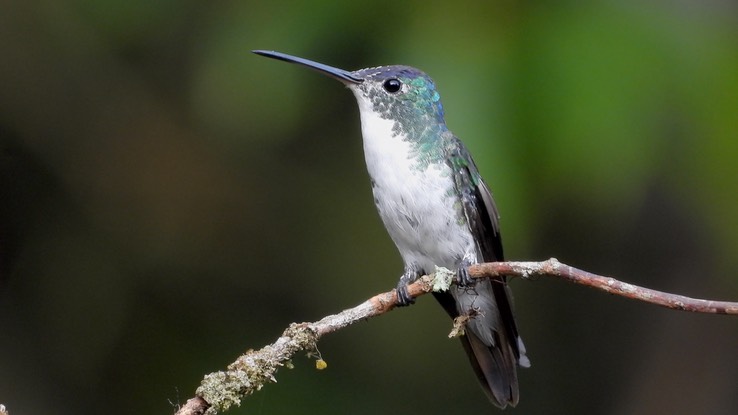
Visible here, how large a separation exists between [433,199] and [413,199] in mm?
80

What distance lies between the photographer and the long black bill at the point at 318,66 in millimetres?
3316

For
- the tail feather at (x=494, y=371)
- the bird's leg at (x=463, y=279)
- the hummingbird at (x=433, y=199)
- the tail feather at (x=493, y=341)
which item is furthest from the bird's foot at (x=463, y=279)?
the tail feather at (x=494, y=371)

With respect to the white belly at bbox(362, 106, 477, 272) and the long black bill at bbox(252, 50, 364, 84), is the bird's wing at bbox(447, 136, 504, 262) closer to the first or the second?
the white belly at bbox(362, 106, 477, 272)

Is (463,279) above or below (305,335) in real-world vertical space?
below

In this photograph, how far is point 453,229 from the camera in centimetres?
340

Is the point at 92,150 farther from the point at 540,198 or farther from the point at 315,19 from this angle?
the point at 540,198

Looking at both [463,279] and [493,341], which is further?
[493,341]

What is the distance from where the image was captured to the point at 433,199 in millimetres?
3322

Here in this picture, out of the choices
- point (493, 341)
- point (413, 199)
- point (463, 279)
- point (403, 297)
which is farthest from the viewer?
point (493, 341)

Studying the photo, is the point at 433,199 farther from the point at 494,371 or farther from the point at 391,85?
the point at 494,371

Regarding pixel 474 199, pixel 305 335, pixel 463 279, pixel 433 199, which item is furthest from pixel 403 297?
pixel 474 199

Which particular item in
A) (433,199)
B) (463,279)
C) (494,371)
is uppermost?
(433,199)

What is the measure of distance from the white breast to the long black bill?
152 millimetres

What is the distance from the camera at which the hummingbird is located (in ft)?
10.9
